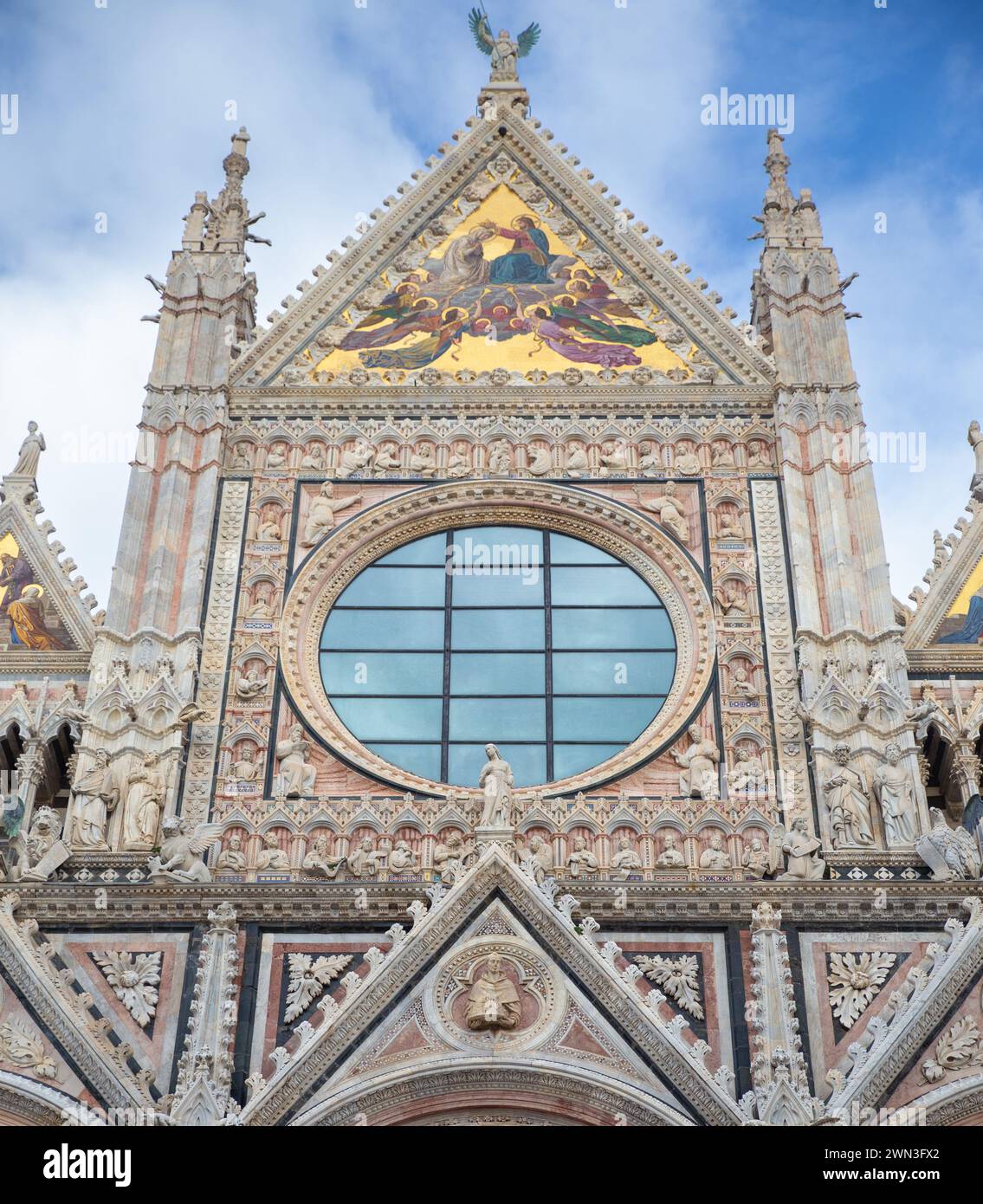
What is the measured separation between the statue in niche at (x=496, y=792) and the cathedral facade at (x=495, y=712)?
4 centimetres

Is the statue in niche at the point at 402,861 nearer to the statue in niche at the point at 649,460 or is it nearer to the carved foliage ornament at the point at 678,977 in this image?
the carved foliage ornament at the point at 678,977

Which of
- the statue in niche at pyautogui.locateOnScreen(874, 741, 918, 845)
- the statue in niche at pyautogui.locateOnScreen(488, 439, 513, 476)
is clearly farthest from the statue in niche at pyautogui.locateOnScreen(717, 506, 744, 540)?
the statue in niche at pyautogui.locateOnScreen(874, 741, 918, 845)

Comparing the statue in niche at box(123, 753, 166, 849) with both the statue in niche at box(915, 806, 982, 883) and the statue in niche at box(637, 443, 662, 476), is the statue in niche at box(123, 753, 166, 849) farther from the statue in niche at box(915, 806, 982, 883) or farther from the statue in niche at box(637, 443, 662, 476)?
the statue in niche at box(915, 806, 982, 883)

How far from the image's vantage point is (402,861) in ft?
55.9

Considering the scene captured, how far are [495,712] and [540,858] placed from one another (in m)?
2.36

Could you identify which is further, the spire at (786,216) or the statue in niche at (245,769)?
the spire at (786,216)

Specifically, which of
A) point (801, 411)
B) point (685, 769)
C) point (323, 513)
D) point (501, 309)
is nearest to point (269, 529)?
point (323, 513)

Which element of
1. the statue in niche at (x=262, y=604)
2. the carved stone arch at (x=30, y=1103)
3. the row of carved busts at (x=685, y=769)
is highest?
the statue in niche at (x=262, y=604)

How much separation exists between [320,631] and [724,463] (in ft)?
15.8

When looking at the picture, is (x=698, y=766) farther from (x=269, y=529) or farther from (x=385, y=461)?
(x=269, y=529)

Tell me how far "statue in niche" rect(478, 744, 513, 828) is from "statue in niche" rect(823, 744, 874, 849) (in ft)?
9.49

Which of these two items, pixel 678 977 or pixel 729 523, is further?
pixel 729 523

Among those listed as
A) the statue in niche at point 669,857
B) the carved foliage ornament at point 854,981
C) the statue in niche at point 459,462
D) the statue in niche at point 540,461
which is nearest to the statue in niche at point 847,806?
the carved foliage ornament at point 854,981

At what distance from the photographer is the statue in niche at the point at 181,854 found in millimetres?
16406
